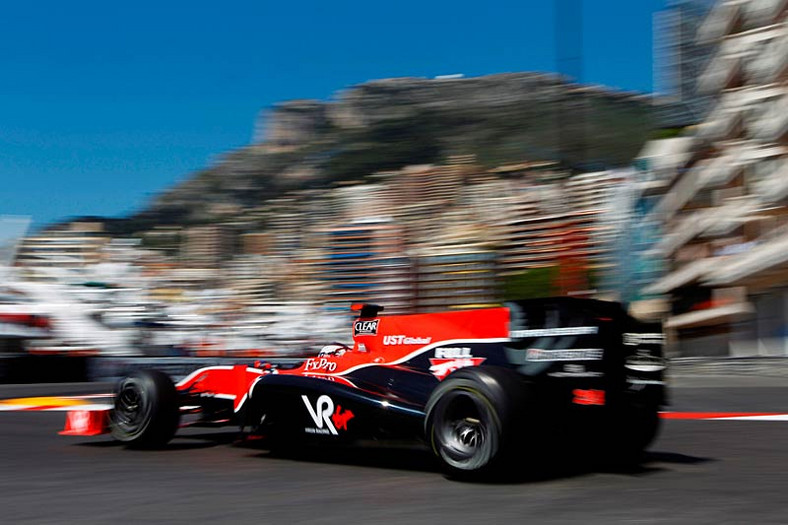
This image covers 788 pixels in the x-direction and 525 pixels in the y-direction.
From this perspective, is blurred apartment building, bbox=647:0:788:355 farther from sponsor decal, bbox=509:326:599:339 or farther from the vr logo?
the vr logo

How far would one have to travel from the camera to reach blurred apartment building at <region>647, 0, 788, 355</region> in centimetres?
3603

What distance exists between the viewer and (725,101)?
139 ft

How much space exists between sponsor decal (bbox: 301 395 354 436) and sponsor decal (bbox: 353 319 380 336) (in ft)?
2.08

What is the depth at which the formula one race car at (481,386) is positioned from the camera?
5.85m

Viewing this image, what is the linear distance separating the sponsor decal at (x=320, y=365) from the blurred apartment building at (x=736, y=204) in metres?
28.6

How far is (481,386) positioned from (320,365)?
6.18 ft

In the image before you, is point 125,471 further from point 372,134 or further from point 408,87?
point 408,87

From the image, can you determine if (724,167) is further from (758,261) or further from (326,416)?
(326,416)

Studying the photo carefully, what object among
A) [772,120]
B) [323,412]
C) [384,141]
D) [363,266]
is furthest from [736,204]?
[384,141]

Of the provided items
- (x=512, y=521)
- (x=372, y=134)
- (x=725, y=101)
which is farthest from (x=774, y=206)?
(x=372, y=134)

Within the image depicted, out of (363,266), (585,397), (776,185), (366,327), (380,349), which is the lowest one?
(585,397)

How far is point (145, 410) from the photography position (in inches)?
308

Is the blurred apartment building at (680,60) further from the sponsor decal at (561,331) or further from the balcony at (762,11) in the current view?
the sponsor decal at (561,331)

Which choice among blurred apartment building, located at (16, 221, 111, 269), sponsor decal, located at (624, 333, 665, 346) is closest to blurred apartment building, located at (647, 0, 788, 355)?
sponsor decal, located at (624, 333, 665, 346)
